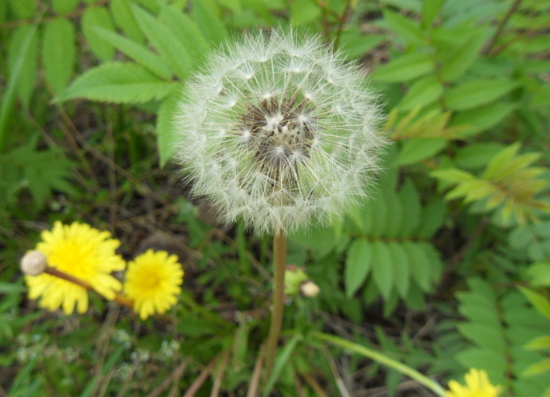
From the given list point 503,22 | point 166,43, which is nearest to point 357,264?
point 166,43

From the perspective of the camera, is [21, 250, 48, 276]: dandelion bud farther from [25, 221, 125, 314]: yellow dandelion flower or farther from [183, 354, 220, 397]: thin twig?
[183, 354, 220, 397]: thin twig

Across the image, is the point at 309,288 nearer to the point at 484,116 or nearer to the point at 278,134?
the point at 278,134

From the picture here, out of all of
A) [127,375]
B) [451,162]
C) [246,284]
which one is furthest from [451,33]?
[127,375]

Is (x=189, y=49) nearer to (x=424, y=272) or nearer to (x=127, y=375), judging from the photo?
(x=424, y=272)

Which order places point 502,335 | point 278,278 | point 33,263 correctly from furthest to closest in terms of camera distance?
point 502,335 < point 278,278 < point 33,263

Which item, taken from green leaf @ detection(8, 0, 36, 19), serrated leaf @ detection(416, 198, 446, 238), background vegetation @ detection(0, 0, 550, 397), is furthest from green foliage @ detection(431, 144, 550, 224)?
green leaf @ detection(8, 0, 36, 19)

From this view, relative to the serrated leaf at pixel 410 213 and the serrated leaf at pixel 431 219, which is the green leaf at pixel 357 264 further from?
the serrated leaf at pixel 431 219
